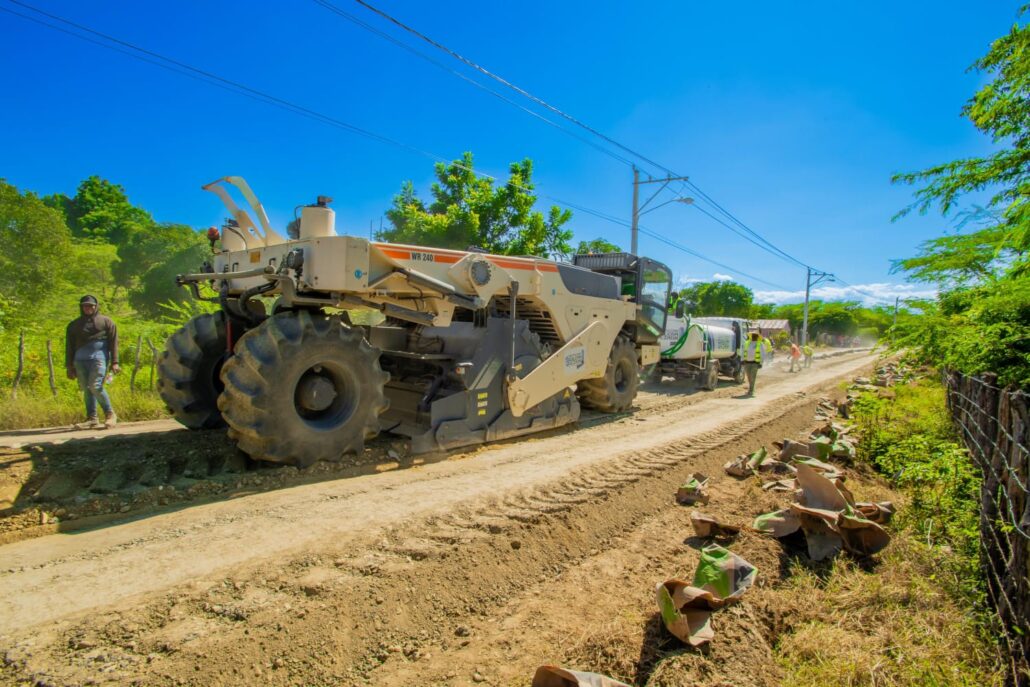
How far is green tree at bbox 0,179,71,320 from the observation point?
1438cm

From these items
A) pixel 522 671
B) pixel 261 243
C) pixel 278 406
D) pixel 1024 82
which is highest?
pixel 1024 82

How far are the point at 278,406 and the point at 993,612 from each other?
16.6ft

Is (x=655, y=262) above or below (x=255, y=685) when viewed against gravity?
above

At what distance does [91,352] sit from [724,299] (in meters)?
51.8

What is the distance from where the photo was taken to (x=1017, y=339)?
11.4 ft

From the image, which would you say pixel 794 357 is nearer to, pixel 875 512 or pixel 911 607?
pixel 875 512

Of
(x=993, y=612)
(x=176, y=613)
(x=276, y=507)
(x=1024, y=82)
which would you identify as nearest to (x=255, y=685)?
(x=176, y=613)

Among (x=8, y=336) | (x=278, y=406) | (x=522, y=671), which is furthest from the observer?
(x=8, y=336)

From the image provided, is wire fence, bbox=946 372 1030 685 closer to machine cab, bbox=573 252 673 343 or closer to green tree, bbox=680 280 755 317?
machine cab, bbox=573 252 673 343

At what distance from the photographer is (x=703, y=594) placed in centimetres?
257

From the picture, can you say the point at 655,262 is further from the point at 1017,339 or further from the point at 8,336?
the point at 8,336

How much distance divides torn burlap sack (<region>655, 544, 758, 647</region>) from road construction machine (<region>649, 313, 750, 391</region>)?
31.0 ft

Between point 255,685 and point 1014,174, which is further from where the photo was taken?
point 1014,174

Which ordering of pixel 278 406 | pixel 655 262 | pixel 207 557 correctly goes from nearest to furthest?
pixel 207 557, pixel 278 406, pixel 655 262
